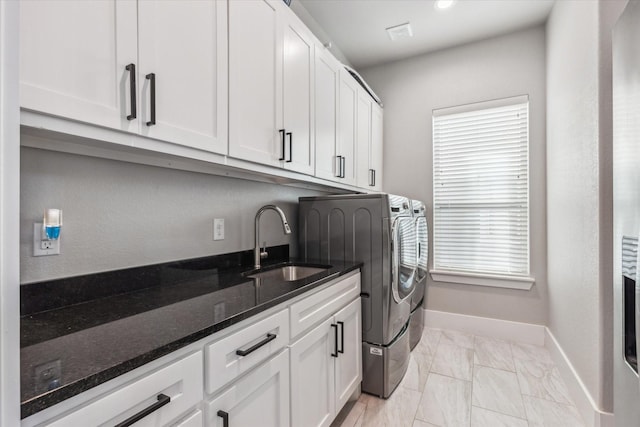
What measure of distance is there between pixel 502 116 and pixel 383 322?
239cm

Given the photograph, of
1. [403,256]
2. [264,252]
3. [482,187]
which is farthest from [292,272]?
[482,187]

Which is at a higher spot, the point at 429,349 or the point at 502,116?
the point at 502,116

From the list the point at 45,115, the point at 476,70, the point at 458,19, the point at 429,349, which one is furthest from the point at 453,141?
the point at 45,115

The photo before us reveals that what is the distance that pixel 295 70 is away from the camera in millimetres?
1833

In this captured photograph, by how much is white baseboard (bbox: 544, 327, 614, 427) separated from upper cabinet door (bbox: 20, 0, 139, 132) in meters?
2.57

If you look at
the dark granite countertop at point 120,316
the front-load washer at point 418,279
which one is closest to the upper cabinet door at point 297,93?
the dark granite countertop at point 120,316

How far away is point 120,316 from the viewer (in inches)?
37.9

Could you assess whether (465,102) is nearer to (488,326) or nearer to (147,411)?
(488,326)

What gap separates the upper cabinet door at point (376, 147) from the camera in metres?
3.17

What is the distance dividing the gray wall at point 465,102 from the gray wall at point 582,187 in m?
0.21

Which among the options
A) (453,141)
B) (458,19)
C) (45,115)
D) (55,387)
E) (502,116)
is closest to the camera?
(55,387)

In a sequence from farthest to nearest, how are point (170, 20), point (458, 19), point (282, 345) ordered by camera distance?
point (458, 19) < point (282, 345) < point (170, 20)

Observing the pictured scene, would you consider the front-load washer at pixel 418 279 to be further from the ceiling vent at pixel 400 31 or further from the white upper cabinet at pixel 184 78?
the ceiling vent at pixel 400 31

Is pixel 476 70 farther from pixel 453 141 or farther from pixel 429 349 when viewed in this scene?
pixel 429 349
